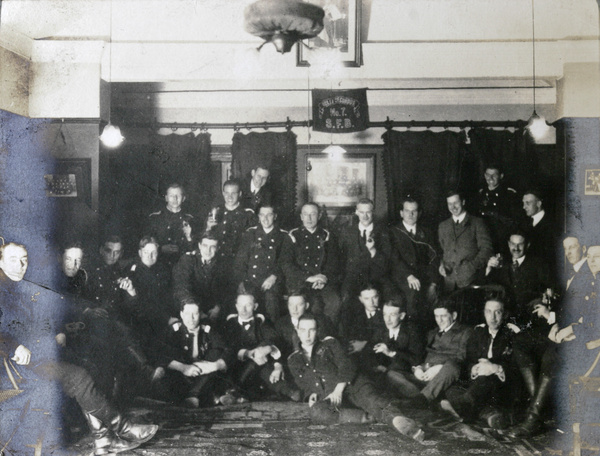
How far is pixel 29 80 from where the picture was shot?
387 cm

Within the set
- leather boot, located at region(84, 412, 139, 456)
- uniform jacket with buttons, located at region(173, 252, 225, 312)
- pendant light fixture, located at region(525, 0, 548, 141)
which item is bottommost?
leather boot, located at region(84, 412, 139, 456)

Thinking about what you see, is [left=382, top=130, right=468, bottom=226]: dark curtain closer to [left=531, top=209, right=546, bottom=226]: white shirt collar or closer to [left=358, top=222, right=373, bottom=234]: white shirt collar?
[left=358, top=222, right=373, bottom=234]: white shirt collar

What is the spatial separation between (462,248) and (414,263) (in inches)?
14.4

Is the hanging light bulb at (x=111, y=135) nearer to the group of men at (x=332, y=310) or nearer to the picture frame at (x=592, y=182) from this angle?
the group of men at (x=332, y=310)

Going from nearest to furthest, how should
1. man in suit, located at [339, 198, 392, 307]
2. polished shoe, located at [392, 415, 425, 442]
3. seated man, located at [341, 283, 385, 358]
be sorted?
1. polished shoe, located at [392, 415, 425, 442]
2. seated man, located at [341, 283, 385, 358]
3. man in suit, located at [339, 198, 392, 307]

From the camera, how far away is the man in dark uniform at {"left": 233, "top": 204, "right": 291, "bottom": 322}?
389cm

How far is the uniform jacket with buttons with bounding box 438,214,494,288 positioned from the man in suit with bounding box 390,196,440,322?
3.6 inches

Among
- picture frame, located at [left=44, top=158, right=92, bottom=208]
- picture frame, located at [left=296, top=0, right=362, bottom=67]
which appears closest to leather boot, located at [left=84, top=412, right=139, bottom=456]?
picture frame, located at [left=44, top=158, right=92, bottom=208]

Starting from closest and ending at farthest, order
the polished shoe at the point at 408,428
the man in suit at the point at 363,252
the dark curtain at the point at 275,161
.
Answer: the polished shoe at the point at 408,428
the man in suit at the point at 363,252
the dark curtain at the point at 275,161

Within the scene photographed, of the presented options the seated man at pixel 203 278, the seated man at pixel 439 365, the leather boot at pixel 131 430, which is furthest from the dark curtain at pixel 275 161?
the leather boot at pixel 131 430

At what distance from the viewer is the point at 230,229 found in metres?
3.98

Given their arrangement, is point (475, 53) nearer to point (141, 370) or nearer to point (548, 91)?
point (548, 91)

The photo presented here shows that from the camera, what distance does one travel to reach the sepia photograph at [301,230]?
12.1ft

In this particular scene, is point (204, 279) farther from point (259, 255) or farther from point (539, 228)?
point (539, 228)
